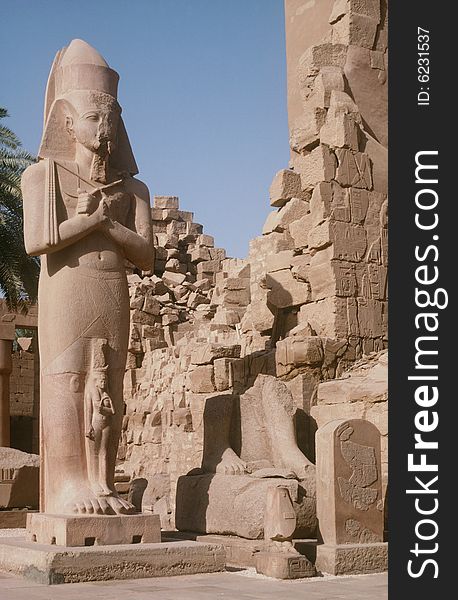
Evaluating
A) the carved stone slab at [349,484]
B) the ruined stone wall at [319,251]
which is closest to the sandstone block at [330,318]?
the ruined stone wall at [319,251]

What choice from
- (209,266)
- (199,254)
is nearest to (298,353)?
(209,266)

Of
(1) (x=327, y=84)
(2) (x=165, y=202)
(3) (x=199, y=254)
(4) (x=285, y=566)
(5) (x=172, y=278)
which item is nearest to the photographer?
(4) (x=285, y=566)

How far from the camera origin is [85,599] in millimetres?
4816

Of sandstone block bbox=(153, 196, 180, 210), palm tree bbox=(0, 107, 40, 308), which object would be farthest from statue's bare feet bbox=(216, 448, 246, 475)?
sandstone block bbox=(153, 196, 180, 210)

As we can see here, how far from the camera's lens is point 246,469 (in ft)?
23.0

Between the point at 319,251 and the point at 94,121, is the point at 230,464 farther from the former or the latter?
the point at 319,251

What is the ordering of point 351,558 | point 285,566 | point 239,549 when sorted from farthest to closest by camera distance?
point 239,549, point 351,558, point 285,566

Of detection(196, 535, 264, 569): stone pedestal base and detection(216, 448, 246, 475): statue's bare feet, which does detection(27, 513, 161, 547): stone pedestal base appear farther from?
detection(216, 448, 246, 475): statue's bare feet

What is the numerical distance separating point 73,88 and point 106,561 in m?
3.34

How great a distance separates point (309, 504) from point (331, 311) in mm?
3603

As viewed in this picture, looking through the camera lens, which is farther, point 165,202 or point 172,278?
point 165,202

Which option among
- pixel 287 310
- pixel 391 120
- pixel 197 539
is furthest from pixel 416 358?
pixel 287 310

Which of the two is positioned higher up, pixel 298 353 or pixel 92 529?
pixel 298 353

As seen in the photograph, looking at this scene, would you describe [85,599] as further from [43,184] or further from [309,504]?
[43,184]
